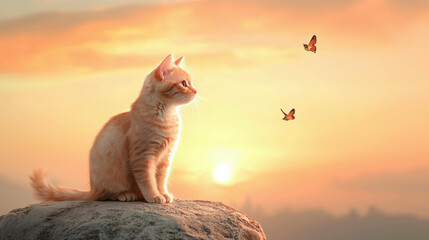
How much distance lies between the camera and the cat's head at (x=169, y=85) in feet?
18.6

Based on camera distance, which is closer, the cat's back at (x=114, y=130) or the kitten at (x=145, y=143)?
the kitten at (x=145, y=143)

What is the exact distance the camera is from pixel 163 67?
5734mm

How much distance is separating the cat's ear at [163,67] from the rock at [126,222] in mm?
1476

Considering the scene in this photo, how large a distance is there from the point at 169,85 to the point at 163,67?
0.78ft

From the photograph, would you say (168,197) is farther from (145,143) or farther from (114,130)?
(114,130)

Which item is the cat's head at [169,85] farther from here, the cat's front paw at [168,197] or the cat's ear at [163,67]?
the cat's front paw at [168,197]

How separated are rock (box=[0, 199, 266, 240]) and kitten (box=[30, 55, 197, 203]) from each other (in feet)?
0.72

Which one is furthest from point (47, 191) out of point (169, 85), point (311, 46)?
point (311, 46)

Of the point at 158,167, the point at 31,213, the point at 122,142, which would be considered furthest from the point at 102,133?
the point at 31,213

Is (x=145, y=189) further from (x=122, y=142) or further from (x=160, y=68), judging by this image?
(x=160, y=68)

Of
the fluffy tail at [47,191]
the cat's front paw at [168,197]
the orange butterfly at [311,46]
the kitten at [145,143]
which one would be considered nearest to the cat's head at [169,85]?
the kitten at [145,143]

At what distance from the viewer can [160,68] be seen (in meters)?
5.71

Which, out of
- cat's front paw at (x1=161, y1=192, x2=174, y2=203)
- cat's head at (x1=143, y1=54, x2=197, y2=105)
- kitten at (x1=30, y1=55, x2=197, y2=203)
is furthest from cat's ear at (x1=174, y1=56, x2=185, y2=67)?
cat's front paw at (x1=161, y1=192, x2=174, y2=203)

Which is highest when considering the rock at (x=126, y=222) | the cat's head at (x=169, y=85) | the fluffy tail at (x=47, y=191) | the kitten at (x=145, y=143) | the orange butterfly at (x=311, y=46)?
the orange butterfly at (x=311, y=46)
